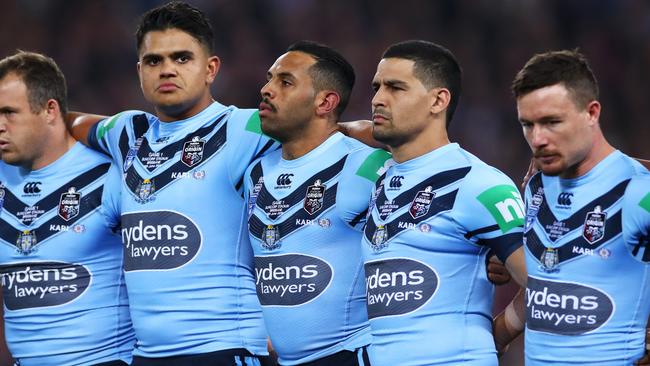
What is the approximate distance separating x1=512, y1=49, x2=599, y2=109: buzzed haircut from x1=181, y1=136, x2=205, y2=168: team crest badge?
1.66 meters

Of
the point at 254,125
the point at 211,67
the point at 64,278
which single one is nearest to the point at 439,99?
the point at 254,125

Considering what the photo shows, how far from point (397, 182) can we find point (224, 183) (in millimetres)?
906

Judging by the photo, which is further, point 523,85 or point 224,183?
point 224,183

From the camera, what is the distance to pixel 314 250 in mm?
5539

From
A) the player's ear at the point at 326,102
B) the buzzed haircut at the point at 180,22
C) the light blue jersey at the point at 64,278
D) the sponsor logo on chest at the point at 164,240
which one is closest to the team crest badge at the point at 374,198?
the player's ear at the point at 326,102

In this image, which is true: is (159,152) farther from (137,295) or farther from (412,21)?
(412,21)

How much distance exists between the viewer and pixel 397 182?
5465 mm

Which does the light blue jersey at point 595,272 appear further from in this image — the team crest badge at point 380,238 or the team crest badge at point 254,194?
the team crest badge at point 254,194

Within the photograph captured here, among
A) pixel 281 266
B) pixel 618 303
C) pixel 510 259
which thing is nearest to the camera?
pixel 618 303

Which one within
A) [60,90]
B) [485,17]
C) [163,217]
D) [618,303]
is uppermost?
[485,17]

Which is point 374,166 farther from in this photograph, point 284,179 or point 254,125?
point 254,125

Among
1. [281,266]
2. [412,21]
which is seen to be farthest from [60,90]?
[412,21]

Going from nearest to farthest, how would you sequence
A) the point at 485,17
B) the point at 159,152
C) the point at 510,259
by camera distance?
the point at 510,259 → the point at 159,152 → the point at 485,17

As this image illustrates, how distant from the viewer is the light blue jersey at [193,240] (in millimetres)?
5723
